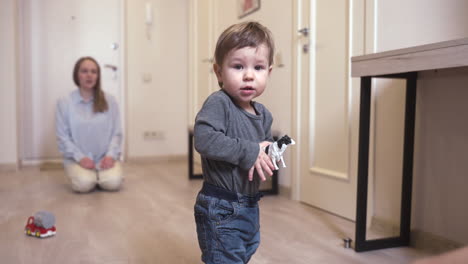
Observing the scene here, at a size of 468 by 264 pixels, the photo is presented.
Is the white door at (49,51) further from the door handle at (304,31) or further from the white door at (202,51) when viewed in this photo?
A: the door handle at (304,31)

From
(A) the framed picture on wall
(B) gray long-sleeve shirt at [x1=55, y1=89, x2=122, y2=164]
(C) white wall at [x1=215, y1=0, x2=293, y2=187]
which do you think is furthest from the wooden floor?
(A) the framed picture on wall

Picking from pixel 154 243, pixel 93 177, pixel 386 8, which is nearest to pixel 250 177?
pixel 154 243

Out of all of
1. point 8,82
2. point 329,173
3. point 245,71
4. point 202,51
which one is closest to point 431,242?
point 329,173

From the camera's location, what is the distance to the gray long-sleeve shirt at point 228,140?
3.21 ft

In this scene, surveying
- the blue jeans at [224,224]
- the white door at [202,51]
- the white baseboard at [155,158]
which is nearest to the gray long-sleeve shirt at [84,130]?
the white door at [202,51]

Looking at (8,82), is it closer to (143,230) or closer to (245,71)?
(143,230)

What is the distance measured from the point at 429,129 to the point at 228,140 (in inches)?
43.4

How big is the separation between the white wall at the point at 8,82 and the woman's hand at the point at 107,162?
135cm

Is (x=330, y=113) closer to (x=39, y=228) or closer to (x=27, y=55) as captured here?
(x=39, y=228)

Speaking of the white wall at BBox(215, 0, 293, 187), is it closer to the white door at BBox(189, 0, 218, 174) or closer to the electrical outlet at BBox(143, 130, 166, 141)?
the white door at BBox(189, 0, 218, 174)

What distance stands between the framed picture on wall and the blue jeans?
2230 mm

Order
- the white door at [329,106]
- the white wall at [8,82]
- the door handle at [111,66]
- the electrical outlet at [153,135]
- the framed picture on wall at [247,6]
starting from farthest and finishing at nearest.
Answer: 1. the electrical outlet at [153,135]
2. the door handle at [111,66]
3. the white wall at [8,82]
4. the framed picture on wall at [247,6]
5. the white door at [329,106]

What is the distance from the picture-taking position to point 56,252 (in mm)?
1695

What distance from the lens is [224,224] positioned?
104 cm
